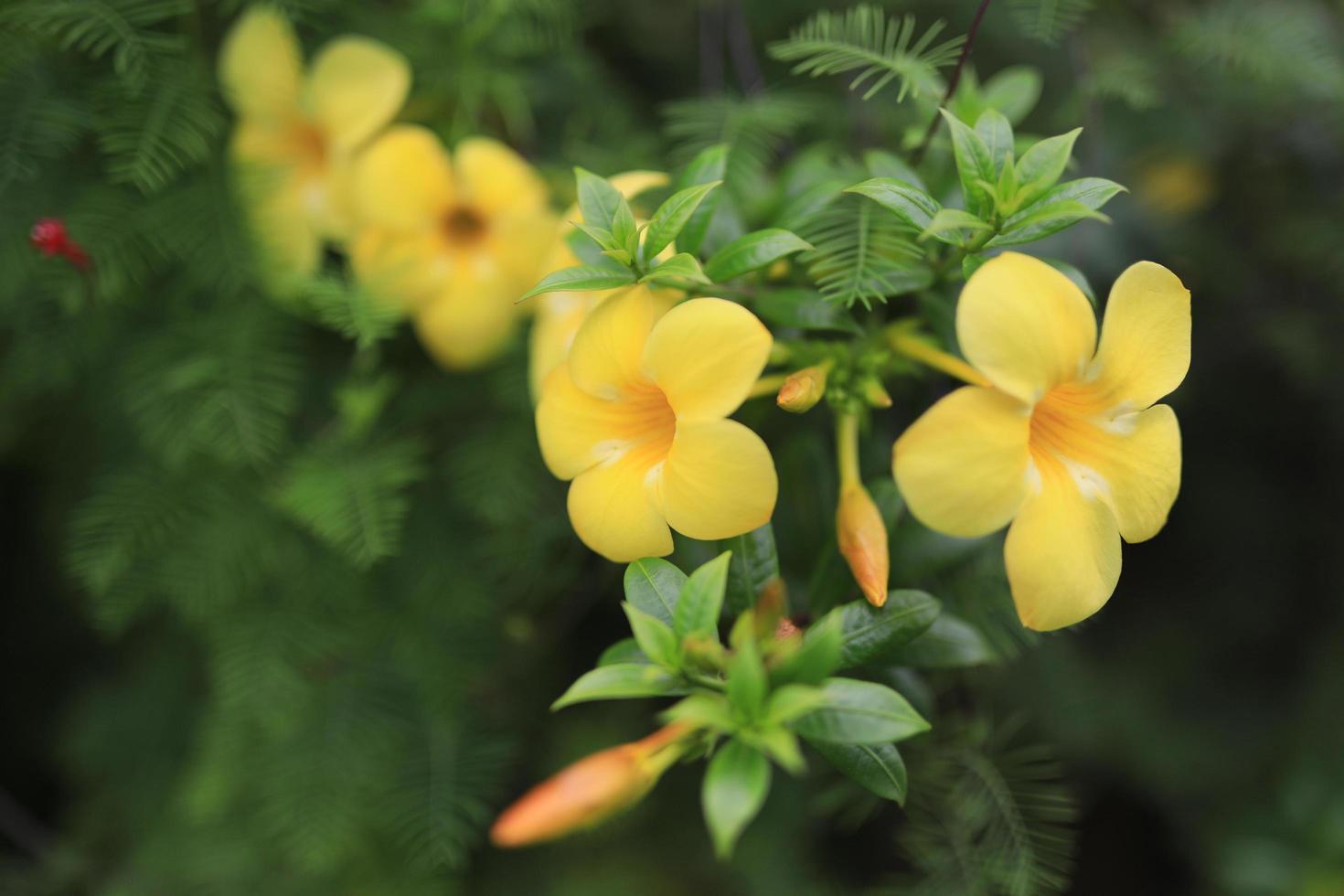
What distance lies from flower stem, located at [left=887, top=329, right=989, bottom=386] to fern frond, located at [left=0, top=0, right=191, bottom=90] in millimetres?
874

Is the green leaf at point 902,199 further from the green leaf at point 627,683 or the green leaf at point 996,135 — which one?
the green leaf at point 627,683

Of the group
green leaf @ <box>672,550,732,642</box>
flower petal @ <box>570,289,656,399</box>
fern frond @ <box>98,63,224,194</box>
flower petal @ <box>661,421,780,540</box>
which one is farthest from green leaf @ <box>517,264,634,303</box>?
fern frond @ <box>98,63,224,194</box>

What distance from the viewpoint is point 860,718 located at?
0.58 meters

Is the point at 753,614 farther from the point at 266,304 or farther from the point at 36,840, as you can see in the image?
the point at 36,840

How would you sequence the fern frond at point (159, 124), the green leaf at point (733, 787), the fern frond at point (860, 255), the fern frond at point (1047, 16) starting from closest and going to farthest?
1. the green leaf at point (733, 787)
2. the fern frond at point (860, 255)
3. the fern frond at point (1047, 16)
4. the fern frond at point (159, 124)

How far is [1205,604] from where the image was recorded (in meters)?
1.65

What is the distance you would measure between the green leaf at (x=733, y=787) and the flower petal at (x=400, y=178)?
0.75m

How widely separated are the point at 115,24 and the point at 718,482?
34.9 inches

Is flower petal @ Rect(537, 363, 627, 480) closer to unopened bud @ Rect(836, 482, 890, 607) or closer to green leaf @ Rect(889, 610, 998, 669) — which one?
unopened bud @ Rect(836, 482, 890, 607)

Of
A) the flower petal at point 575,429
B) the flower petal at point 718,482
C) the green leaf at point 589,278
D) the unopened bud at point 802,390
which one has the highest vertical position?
the green leaf at point 589,278

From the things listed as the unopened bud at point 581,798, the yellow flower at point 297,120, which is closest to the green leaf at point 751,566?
the unopened bud at point 581,798

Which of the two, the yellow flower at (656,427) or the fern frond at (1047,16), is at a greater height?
the fern frond at (1047,16)

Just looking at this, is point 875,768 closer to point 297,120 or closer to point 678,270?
point 678,270

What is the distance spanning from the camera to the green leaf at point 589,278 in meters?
0.64
